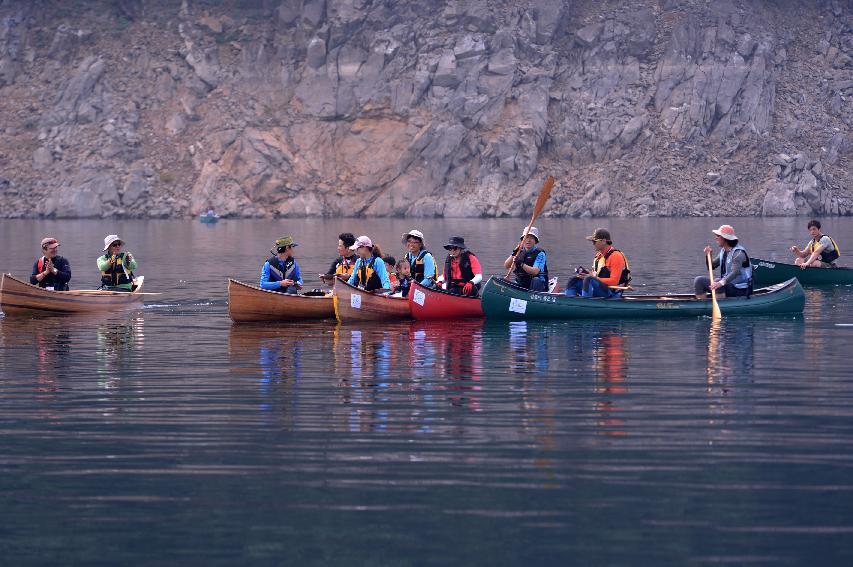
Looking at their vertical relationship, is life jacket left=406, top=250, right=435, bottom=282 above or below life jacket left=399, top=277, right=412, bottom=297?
above

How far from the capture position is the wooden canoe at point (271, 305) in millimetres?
25781

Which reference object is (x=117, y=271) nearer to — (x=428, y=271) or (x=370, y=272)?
(x=370, y=272)

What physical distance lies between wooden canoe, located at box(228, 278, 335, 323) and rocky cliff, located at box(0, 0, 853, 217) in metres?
69.7

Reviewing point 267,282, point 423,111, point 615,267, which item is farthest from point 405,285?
point 423,111

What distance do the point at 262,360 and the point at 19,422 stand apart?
595 centimetres

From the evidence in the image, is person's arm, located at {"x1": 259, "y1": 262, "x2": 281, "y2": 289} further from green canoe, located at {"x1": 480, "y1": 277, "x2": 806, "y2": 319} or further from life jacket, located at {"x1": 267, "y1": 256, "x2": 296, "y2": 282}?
green canoe, located at {"x1": 480, "y1": 277, "x2": 806, "y2": 319}

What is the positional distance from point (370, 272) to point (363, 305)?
692mm

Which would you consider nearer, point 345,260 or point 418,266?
point 418,266

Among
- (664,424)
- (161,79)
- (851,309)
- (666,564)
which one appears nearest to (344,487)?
(666,564)

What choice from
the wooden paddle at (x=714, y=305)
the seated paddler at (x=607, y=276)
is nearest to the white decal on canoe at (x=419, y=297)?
the seated paddler at (x=607, y=276)

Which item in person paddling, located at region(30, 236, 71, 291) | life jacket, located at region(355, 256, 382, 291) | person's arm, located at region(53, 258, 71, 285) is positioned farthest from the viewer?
person's arm, located at region(53, 258, 71, 285)

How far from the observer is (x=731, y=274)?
26.0m

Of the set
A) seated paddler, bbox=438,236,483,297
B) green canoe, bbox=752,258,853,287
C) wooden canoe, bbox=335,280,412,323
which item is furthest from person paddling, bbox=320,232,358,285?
green canoe, bbox=752,258,853,287

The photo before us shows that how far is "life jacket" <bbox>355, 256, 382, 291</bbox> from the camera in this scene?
25906mm
